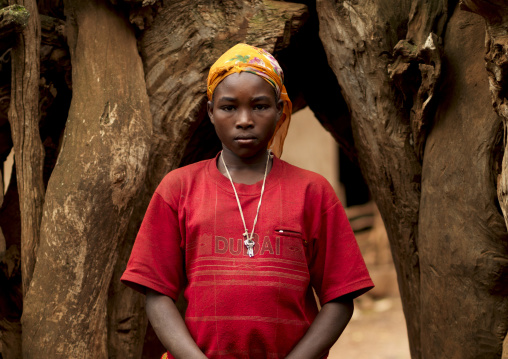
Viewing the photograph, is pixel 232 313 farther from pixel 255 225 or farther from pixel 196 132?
pixel 196 132

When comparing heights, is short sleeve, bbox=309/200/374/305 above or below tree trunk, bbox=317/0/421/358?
below

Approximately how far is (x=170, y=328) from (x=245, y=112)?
708 mm

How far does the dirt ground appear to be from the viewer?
5949 millimetres

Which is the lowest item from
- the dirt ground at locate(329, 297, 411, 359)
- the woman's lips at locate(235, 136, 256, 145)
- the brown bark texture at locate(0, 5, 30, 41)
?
the dirt ground at locate(329, 297, 411, 359)

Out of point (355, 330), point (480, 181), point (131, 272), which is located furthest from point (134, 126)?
point (355, 330)

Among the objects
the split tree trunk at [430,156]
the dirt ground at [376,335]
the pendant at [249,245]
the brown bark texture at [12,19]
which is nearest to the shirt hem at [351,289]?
the pendant at [249,245]

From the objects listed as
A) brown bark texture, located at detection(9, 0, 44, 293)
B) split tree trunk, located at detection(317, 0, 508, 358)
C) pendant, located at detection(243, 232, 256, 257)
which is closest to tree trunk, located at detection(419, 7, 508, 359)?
split tree trunk, located at detection(317, 0, 508, 358)

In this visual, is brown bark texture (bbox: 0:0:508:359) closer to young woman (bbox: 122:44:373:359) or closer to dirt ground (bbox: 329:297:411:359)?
young woman (bbox: 122:44:373:359)

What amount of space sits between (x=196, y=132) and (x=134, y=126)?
528mm

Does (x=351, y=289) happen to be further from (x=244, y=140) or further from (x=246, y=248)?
(x=244, y=140)

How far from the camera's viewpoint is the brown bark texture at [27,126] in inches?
106

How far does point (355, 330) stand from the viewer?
662cm

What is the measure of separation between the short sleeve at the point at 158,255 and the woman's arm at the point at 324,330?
443 mm

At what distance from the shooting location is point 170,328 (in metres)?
2.07
